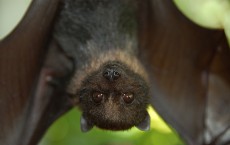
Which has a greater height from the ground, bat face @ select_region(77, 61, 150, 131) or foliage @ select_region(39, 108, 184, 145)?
bat face @ select_region(77, 61, 150, 131)

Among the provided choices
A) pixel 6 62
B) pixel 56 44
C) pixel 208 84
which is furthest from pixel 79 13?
pixel 208 84

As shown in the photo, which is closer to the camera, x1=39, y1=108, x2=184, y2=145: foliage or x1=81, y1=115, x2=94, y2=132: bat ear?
x1=81, y1=115, x2=94, y2=132: bat ear

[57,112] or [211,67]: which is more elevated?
[211,67]

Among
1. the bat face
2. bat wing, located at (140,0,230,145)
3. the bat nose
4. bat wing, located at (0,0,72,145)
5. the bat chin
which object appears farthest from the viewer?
bat wing, located at (140,0,230,145)

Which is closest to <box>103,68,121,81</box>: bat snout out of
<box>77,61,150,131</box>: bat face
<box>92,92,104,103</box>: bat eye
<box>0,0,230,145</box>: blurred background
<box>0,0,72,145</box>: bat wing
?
<box>77,61,150,131</box>: bat face

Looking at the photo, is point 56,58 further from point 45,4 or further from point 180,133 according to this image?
point 180,133

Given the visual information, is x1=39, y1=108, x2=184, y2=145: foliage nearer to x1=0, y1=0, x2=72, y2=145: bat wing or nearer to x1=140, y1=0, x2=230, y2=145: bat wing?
x1=140, y1=0, x2=230, y2=145: bat wing

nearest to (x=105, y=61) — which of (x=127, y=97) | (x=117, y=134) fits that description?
(x=127, y=97)

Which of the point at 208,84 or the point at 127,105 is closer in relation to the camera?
the point at 127,105
